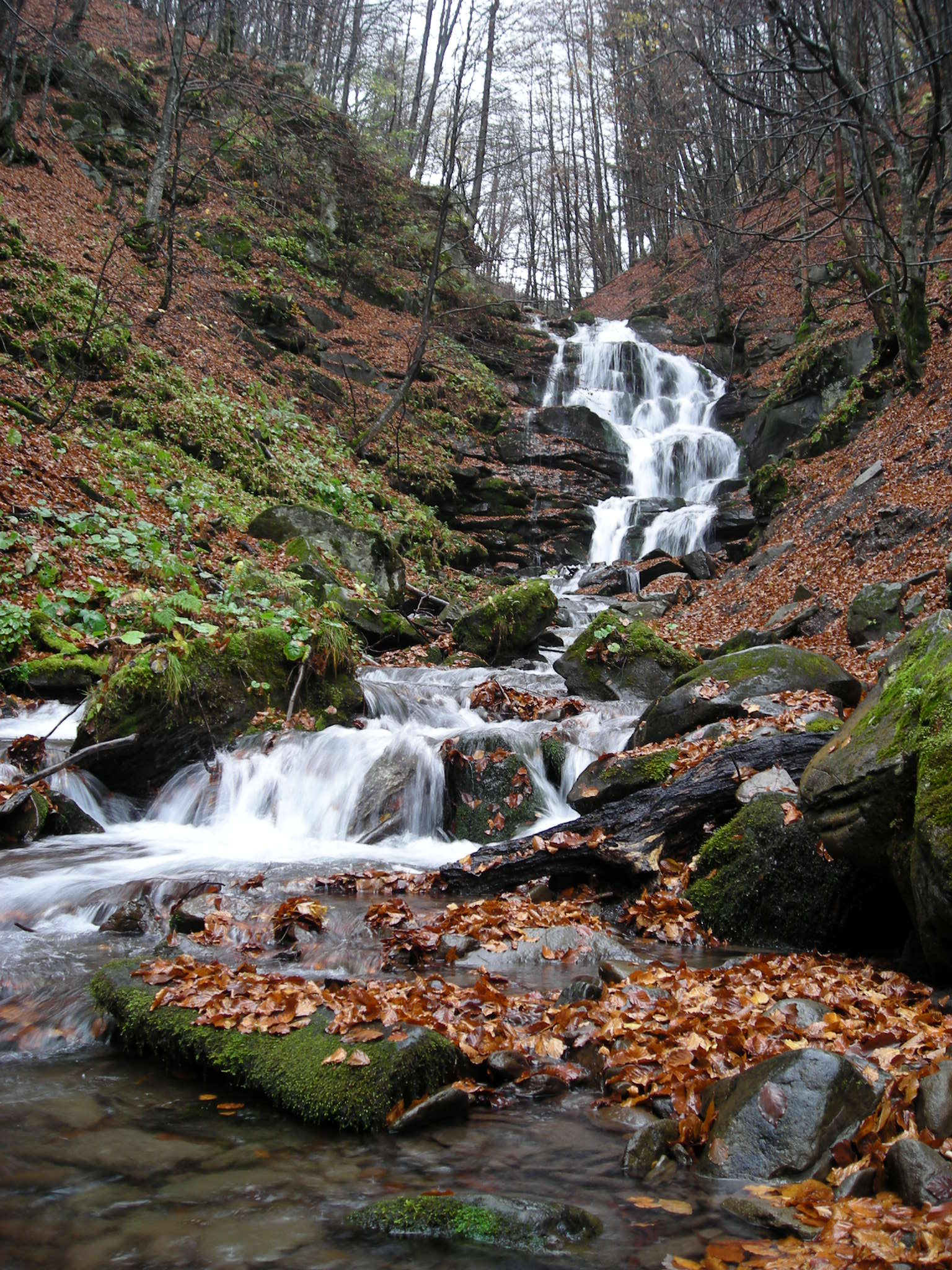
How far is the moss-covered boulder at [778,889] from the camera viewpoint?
4.83 meters

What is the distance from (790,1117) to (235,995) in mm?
2295

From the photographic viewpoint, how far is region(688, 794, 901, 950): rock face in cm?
482

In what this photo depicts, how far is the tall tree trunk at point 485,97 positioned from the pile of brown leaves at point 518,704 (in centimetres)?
1183

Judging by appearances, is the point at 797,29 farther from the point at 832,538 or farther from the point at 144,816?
the point at 144,816

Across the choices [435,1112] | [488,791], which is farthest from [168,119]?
[435,1112]

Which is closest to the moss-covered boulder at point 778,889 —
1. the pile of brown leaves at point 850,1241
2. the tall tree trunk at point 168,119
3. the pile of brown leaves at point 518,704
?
the pile of brown leaves at point 850,1241

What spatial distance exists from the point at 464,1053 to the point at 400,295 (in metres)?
26.3

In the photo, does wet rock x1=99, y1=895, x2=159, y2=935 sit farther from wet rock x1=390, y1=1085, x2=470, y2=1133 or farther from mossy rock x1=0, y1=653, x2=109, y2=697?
mossy rock x1=0, y1=653, x2=109, y2=697

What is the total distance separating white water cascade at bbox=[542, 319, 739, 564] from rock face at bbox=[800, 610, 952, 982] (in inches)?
602

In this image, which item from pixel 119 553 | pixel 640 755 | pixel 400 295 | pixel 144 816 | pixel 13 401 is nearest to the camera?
pixel 640 755

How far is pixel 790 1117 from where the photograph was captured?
252cm

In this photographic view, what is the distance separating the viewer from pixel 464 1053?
3.23m

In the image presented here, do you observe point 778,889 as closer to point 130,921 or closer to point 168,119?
point 130,921

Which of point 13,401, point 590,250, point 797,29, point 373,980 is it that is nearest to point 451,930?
point 373,980
